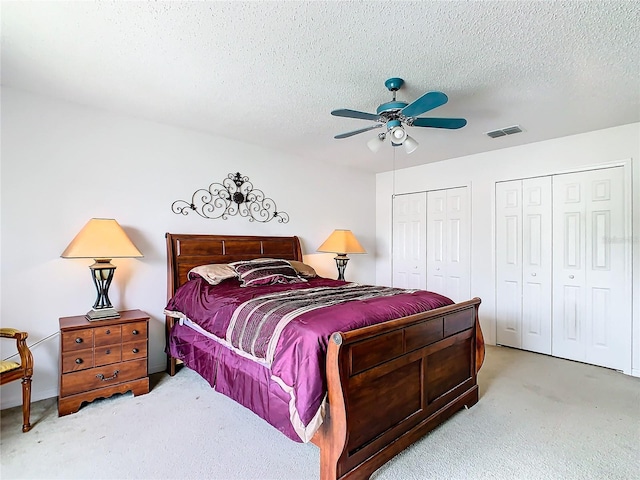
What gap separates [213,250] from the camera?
3.72m

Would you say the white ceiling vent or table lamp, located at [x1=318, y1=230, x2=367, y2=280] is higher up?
the white ceiling vent

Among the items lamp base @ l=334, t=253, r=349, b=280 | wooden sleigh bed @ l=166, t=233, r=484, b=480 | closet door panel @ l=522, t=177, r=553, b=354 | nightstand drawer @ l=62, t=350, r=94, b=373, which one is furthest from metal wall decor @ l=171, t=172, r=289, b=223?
closet door panel @ l=522, t=177, r=553, b=354

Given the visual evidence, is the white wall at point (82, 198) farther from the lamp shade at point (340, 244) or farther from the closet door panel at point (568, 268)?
the closet door panel at point (568, 268)

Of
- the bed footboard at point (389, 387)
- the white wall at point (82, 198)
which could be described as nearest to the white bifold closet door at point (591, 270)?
the bed footboard at point (389, 387)

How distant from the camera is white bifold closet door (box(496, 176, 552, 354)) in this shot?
156 inches

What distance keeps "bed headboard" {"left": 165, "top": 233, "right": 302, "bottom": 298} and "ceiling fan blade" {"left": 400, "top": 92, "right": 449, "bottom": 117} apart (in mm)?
2363

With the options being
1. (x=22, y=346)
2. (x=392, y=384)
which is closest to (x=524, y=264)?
(x=392, y=384)

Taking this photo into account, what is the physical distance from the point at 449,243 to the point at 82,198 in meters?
4.34

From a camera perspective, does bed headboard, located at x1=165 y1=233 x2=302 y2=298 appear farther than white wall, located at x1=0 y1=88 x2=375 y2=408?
Yes

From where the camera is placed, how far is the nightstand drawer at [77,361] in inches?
99.2

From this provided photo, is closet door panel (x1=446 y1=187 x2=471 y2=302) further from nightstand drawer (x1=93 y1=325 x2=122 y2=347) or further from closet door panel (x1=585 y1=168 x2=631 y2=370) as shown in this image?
nightstand drawer (x1=93 y1=325 x2=122 y2=347)

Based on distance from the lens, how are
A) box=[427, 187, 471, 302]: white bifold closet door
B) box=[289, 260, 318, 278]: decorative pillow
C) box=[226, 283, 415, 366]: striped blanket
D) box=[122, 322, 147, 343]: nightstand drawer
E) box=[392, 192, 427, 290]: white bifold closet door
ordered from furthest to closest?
box=[392, 192, 427, 290]: white bifold closet door
box=[427, 187, 471, 302]: white bifold closet door
box=[289, 260, 318, 278]: decorative pillow
box=[122, 322, 147, 343]: nightstand drawer
box=[226, 283, 415, 366]: striped blanket

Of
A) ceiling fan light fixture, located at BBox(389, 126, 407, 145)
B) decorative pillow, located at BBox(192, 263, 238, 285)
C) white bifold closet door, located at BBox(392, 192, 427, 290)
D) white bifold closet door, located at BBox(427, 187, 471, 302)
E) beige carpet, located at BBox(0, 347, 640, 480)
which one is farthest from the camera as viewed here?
white bifold closet door, located at BBox(392, 192, 427, 290)

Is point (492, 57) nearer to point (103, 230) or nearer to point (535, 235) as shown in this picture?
point (535, 235)
